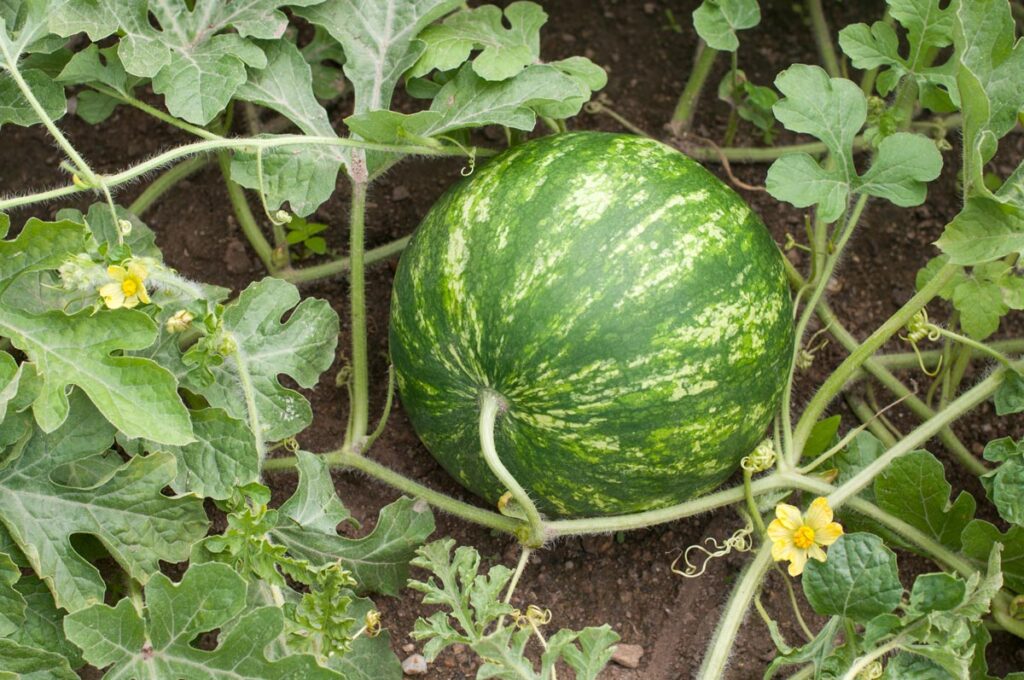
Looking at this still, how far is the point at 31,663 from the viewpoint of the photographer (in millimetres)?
2096

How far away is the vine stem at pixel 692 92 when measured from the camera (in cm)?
298

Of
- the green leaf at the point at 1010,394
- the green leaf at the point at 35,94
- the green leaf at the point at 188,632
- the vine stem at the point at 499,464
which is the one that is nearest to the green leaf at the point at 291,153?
the green leaf at the point at 35,94

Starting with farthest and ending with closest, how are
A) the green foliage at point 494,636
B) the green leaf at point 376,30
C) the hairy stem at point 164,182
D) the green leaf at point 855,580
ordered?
the hairy stem at point 164,182
the green leaf at point 376,30
the green leaf at point 855,580
the green foliage at point 494,636

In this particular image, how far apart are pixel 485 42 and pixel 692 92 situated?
74cm

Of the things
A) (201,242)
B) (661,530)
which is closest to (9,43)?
(201,242)

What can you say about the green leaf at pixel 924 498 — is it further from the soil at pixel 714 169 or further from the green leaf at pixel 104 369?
the green leaf at pixel 104 369

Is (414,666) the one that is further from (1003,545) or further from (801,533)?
(1003,545)

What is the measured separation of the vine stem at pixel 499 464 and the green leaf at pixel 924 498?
0.72 m

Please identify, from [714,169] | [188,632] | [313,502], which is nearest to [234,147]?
[313,502]

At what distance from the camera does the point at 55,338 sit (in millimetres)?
2098

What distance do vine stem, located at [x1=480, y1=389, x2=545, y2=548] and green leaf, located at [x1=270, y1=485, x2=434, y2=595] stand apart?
0.68 feet

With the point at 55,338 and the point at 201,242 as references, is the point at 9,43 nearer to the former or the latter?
the point at 55,338

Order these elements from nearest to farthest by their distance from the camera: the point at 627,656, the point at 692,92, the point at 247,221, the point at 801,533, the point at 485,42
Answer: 1. the point at 801,533
2. the point at 485,42
3. the point at 627,656
4. the point at 247,221
5. the point at 692,92

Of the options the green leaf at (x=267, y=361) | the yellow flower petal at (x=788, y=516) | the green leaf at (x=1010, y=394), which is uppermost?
the green leaf at (x=267, y=361)
